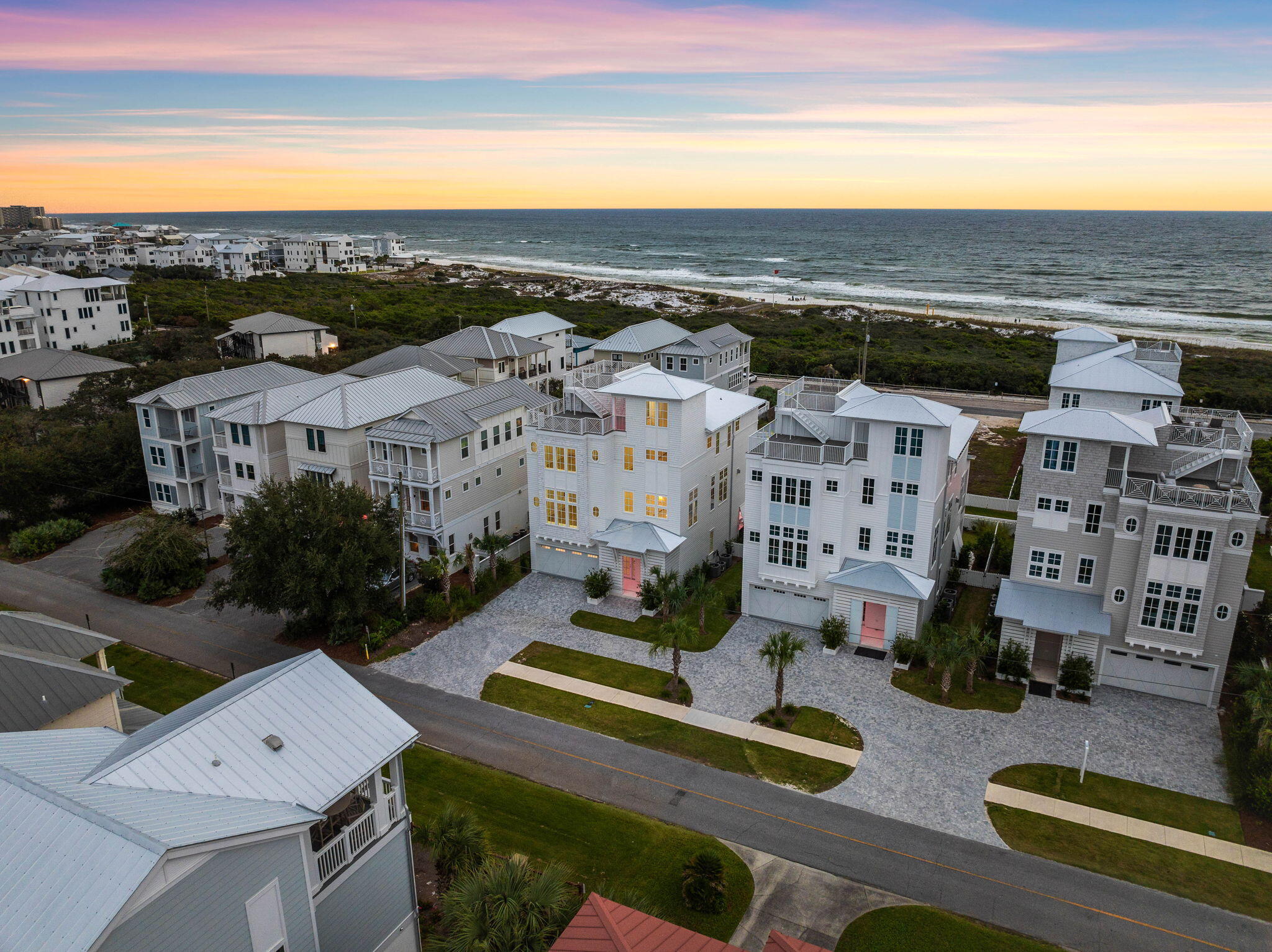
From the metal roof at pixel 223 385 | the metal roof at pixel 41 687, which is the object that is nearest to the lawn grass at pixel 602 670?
the metal roof at pixel 41 687

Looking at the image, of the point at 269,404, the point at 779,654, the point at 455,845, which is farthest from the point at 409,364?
the point at 455,845

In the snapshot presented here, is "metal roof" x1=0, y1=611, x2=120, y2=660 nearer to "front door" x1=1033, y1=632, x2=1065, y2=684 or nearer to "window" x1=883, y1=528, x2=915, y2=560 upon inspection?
"window" x1=883, y1=528, x2=915, y2=560

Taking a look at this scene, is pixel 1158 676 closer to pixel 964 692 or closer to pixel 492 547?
pixel 964 692

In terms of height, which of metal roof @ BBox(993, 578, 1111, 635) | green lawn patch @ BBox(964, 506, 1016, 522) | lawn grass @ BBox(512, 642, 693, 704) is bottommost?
lawn grass @ BBox(512, 642, 693, 704)

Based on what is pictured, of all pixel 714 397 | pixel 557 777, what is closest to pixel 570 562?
pixel 714 397

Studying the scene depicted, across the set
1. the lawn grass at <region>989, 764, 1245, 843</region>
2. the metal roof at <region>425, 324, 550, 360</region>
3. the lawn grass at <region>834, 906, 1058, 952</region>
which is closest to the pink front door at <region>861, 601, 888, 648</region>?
the lawn grass at <region>989, 764, 1245, 843</region>

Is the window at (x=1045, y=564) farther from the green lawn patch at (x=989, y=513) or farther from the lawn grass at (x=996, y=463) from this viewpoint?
the lawn grass at (x=996, y=463)
